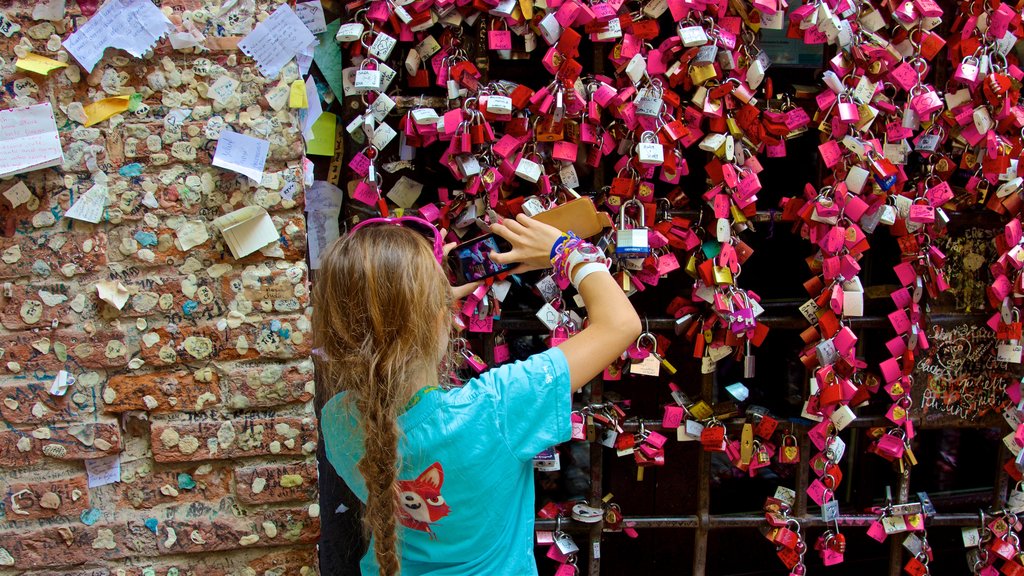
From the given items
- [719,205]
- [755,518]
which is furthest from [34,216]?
[755,518]

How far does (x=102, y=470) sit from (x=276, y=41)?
1.07 m

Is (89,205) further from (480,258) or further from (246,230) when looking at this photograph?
(480,258)

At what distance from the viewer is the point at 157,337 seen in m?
1.70

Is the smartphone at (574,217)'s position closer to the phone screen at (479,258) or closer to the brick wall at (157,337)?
the phone screen at (479,258)

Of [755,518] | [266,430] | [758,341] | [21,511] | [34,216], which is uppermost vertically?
[34,216]

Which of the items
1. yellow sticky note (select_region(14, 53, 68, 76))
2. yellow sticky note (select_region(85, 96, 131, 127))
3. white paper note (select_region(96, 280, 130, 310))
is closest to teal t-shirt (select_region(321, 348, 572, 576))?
white paper note (select_region(96, 280, 130, 310))

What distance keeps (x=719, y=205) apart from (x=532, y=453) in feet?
2.93

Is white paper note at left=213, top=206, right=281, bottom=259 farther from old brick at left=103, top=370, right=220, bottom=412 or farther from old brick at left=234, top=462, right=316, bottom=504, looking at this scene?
old brick at left=234, top=462, right=316, bottom=504

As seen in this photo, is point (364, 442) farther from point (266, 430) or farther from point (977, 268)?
point (977, 268)

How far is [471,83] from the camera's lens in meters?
1.83

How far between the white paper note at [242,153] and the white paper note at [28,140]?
1.11 ft

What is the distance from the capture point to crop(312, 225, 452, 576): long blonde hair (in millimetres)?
1321

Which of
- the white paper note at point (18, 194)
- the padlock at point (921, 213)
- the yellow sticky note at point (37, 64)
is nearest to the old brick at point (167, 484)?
the white paper note at point (18, 194)

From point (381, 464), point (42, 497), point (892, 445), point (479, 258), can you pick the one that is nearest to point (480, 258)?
point (479, 258)
